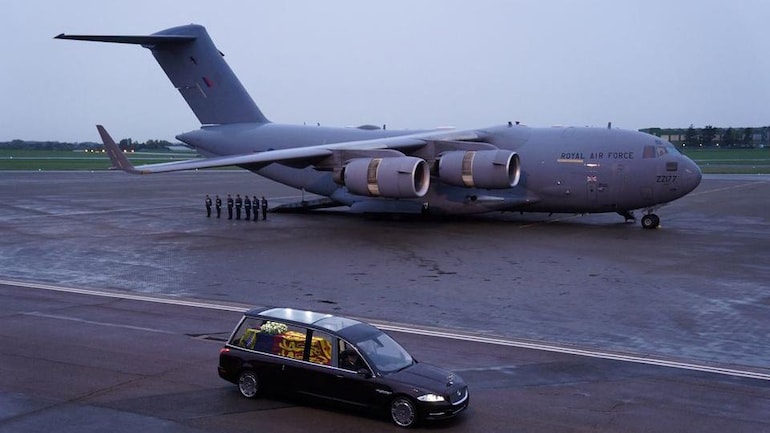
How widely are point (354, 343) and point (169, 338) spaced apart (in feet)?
15.7

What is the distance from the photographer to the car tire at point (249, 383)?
1030cm

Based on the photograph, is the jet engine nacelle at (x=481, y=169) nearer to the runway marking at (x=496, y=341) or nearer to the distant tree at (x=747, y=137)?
the runway marking at (x=496, y=341)

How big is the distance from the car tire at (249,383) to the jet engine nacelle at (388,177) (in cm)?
1778

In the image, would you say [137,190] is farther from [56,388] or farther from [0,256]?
[56,388]

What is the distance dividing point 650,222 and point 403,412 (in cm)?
2196

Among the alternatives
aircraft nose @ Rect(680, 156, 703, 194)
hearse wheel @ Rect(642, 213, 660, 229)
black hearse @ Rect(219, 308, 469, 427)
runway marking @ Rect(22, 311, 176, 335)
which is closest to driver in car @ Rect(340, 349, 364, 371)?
black hearse @ Rect(219, 308, 469, 427)

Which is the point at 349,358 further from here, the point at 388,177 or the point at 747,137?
the point at 747,137

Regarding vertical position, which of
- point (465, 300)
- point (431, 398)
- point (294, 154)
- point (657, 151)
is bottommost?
point (465, 300)

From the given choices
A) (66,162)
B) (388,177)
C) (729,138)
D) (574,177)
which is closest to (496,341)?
(388,177)

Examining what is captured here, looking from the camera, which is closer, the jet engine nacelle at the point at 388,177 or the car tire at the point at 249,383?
the car tire at the point at 249,383

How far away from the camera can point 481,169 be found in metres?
28.2

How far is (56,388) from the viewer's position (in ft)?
34.9

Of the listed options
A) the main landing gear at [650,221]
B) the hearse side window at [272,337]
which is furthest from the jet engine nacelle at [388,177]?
the hearse side window at [272,337]

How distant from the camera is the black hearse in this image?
9.34 meters
